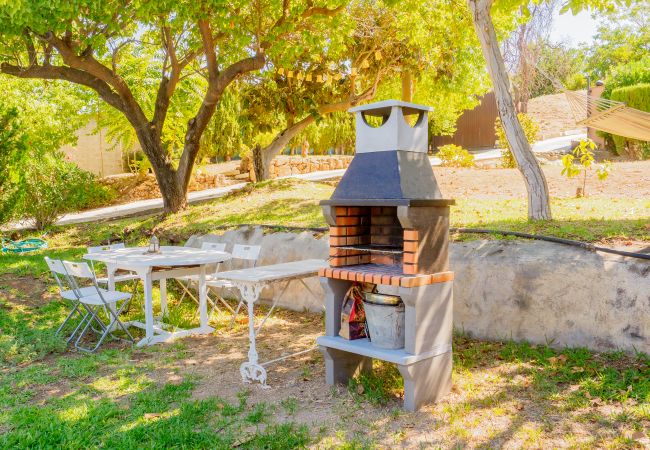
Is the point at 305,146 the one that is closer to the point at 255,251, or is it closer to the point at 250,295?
the point at 255,251

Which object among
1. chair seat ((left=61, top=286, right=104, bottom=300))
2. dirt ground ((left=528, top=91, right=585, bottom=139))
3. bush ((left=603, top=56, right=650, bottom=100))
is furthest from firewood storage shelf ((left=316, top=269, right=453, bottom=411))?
dirt ground ((left=528, top=91, right=585, bottom=139))

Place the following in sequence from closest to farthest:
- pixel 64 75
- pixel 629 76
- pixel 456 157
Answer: pixel 64 75 < pixel 456 157 < pixel 629 76

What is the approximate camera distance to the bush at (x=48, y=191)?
38.7 feet

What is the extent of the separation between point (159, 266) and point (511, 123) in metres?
4.06

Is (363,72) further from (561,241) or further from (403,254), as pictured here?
(403,254)

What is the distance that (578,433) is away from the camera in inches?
137

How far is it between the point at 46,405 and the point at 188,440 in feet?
4.55

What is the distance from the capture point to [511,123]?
6457 millimetres

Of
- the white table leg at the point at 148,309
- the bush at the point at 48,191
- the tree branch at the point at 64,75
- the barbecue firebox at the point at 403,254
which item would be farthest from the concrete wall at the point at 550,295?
the bush at the point at 48,191

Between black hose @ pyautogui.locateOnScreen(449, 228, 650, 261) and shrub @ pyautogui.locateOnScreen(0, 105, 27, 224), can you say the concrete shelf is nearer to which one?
black hose @ pyautogui.locateOnScreen(449, 228, 650, 261)

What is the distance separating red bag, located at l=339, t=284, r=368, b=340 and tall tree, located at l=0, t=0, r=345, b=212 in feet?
18.6

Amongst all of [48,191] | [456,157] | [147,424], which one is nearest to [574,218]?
[147,424]

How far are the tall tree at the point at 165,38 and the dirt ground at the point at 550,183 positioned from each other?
11.5 ft

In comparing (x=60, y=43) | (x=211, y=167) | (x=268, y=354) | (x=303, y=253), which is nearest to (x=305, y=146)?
(x=211, y=167)
